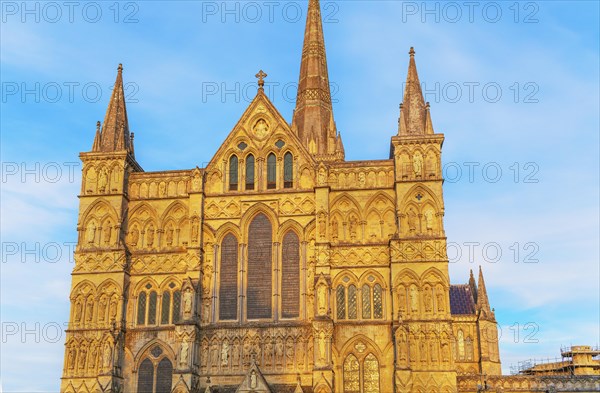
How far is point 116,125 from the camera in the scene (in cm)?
4109

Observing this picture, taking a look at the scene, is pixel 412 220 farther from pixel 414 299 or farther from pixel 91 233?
pixel 91 233

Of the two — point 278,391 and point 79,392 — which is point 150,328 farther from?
point 278,391

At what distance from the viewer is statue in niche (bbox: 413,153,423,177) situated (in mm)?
37719

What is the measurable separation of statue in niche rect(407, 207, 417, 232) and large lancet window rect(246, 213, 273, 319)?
23.5ft

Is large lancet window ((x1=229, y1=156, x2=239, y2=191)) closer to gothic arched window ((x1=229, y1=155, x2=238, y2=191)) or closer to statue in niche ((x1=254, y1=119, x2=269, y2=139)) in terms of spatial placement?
gothic arched window ((x1=229, y1=155, x2=238, y2=191))

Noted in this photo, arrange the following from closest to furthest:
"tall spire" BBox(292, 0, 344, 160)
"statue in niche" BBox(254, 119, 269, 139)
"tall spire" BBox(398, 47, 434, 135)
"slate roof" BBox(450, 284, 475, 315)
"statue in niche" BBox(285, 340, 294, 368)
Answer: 1. "statue in niche" BBox(285, 340, 294, 368)
2. "tall spire" BBox(398, 47, 434, 135)
3. "statue in niche" BBox(254, 119, 269, 139)
4. "tall spire" BBox(292, 0, 344, 160)
5. "slate roof" BBox(450, 284, 475, 315)

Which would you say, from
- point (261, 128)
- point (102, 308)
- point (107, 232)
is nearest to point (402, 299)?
point (261, 128)

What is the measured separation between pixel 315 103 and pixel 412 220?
781 inches

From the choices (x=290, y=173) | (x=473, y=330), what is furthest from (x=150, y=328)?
(x=473, y=330)

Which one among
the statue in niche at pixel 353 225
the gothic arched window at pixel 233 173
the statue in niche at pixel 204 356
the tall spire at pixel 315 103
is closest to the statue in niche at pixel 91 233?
the gothic arched window at pixel 233 173

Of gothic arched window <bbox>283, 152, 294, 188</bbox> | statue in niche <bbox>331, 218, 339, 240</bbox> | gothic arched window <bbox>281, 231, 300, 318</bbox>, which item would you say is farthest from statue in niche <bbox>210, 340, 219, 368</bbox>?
gothic arched window <bbox>283, 152, 294, 188</bbox>

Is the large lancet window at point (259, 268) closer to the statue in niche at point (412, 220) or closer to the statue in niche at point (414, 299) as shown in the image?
the statue in niche at point (414, 299)

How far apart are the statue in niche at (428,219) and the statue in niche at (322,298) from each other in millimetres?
6058

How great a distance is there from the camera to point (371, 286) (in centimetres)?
3650
